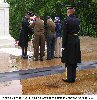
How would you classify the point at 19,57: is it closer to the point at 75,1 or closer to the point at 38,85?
the point at 38,85

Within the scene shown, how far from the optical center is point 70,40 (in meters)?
10.4

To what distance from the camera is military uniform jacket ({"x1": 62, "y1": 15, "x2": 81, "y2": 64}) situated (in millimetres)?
10352

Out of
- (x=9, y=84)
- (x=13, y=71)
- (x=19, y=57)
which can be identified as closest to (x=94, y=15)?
(x=19, y=57)

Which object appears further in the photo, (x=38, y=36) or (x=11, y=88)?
(x=38, y=36)

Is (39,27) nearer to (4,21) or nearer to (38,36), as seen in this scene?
(38,36)

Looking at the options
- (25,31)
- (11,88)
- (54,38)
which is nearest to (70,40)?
(11,88)

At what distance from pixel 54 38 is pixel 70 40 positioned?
4.85 metres

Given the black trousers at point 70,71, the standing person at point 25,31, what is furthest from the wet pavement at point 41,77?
the standing person at point 25,31

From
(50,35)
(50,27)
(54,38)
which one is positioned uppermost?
(50,27)

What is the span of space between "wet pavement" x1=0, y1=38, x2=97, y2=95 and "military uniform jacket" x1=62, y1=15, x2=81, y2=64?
73 cm

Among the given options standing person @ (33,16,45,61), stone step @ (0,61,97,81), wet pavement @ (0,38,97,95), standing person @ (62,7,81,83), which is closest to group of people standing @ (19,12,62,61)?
standing person @ (33,16,45,61)

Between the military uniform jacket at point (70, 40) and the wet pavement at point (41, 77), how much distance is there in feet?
2.39

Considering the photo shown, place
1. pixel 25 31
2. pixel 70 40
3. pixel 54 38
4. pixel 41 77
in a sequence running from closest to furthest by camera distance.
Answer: pixel 70 40 → pixel 41 77 → pixel 25 31 → pixel 54 38

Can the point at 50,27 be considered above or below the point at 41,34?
above
